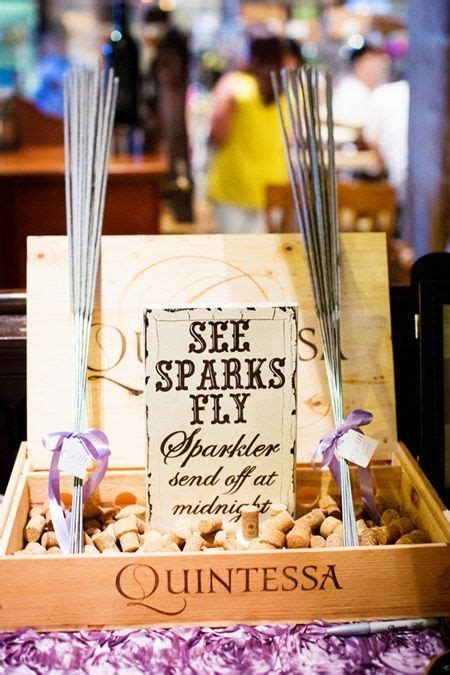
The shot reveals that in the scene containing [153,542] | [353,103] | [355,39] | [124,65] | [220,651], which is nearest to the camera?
[220,651]

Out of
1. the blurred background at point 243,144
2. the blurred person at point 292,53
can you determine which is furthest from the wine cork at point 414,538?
the blurred person at point 292,53

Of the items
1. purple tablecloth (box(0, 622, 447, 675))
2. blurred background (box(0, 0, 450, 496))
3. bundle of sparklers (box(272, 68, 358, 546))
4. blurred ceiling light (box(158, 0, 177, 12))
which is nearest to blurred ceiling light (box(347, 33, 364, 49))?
blurred ceiling light (box(158, 0, 177, 12))

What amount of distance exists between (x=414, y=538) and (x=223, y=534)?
0.82 feet

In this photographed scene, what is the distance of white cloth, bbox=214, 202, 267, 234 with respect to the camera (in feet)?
15.1

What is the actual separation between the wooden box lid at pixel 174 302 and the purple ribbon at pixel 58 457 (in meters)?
0.10

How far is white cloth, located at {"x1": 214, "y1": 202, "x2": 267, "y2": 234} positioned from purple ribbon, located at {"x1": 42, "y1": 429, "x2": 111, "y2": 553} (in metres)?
3.55

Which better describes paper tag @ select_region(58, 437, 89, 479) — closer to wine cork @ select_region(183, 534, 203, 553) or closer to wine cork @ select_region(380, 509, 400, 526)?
wine cork @ select_region(183, 534, 203, 553)

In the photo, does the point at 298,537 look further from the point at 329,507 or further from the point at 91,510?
the point at 91,510

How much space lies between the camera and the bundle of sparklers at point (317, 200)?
1140 mm

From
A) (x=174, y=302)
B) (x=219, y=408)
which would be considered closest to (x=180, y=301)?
(x=174, y=302)

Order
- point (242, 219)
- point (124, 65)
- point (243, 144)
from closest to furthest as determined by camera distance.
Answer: point (243, 144) → point (242, 219) → point (124, 65)

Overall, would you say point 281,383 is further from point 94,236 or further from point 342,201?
point 342,201

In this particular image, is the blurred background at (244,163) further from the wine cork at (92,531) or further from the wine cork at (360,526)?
the wine cork at (92,531)

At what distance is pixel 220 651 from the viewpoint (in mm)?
919
